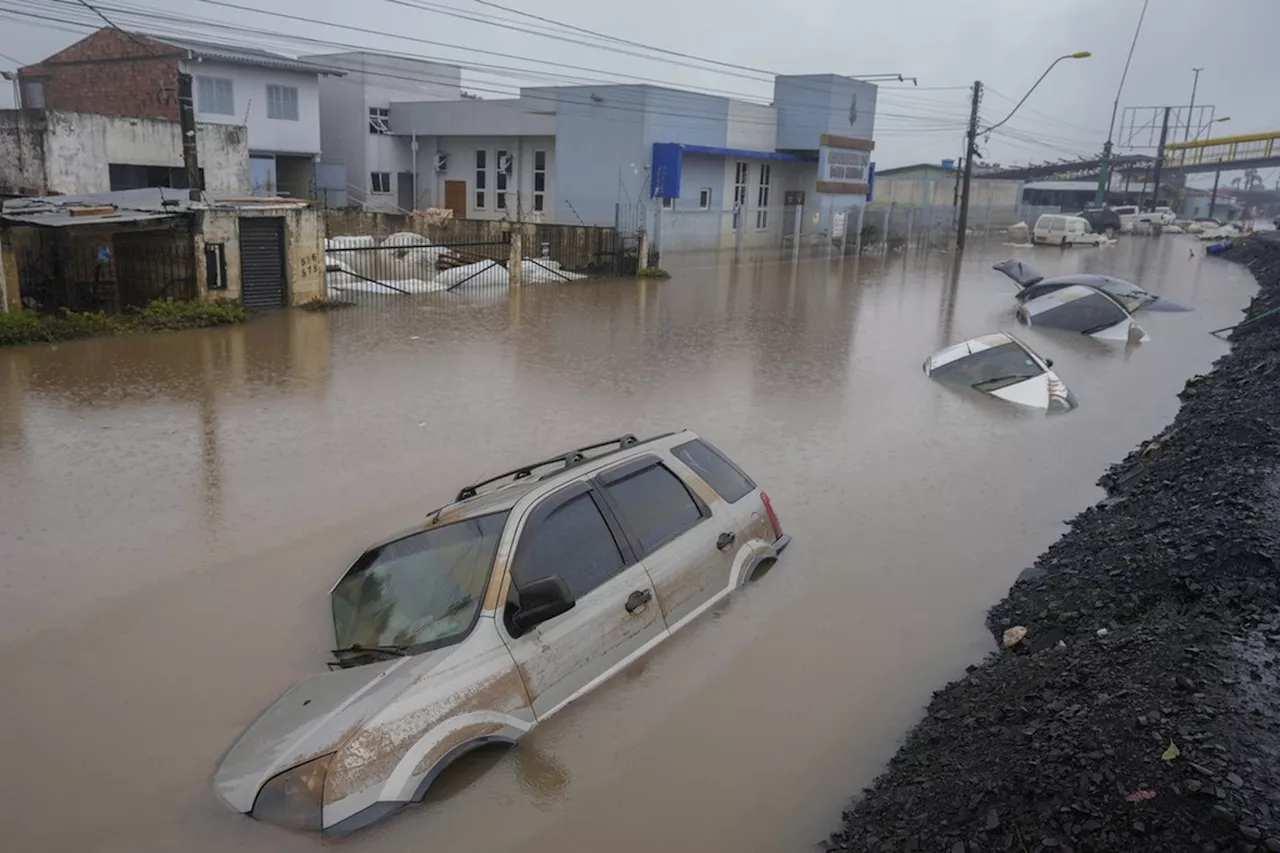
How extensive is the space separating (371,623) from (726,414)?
Answer: 8070mm

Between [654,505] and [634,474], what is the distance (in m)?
0.23

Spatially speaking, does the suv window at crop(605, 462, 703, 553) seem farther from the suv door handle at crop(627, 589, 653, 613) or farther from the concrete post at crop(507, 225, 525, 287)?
the concrete post at crop(507, 225, 525, 287)

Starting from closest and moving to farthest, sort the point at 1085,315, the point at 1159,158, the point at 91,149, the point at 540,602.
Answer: the point at 540,602 < the point at 1085,315 < the point at 91,149 < the point at 1159,158

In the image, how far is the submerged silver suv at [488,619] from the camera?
4473mm

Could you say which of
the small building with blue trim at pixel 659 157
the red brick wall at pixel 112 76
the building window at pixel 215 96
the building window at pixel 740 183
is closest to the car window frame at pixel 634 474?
the small building with blue trim at pixel 659 157

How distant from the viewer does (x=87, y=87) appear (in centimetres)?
3912

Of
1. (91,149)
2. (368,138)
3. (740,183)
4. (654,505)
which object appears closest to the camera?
(654,505)

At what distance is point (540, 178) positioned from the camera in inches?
1635

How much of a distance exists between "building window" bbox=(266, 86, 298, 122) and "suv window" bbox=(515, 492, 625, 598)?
128 feet

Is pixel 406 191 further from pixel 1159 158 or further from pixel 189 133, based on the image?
pixel 1159 158

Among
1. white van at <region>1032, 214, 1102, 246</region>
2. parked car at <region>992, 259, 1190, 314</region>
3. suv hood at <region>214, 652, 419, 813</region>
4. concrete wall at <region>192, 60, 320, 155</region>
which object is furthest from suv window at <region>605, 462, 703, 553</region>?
white van at <region>1032, 214, 1102, 246</region>

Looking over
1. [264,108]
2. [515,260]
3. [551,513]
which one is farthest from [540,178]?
[551,513]

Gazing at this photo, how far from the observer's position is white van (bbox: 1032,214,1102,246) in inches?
2060

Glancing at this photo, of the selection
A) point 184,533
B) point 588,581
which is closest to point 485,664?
point 588,581
